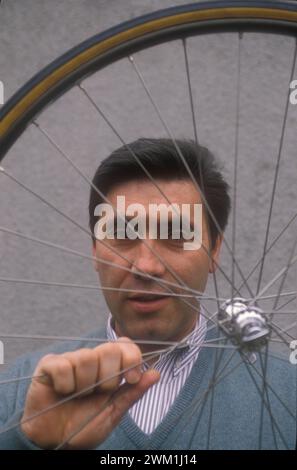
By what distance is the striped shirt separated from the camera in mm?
864

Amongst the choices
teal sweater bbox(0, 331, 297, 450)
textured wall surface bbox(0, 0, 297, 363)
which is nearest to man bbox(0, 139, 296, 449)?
teal sweater bbox(0, 331, 297, 450)

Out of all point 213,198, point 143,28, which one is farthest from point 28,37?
point 143,28

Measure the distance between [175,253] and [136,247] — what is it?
5 centimetres

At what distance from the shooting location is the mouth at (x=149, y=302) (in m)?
0.88

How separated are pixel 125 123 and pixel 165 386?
66 centimetres

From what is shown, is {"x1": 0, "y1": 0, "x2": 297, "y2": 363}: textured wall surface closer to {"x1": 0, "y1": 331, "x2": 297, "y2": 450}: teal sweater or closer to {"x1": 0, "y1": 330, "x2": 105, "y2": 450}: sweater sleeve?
{"x1": 0, "y1": 330, "x2": 105, "y2": 450}: sweater sleeve

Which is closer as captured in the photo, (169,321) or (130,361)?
(130,361)

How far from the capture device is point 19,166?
4.51 feet

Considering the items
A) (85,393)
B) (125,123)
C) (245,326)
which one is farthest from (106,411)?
(125,123)

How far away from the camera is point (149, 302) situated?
88 centimetres

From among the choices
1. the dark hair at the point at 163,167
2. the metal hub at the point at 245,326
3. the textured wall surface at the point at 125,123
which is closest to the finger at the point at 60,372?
the metal hub at the point at 245,326

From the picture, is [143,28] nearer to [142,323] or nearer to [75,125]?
[142,323]

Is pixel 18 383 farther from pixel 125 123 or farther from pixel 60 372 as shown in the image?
pixel 125 123

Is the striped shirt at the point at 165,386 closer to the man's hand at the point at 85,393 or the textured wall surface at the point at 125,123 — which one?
the man's hand at the point at 85,393
